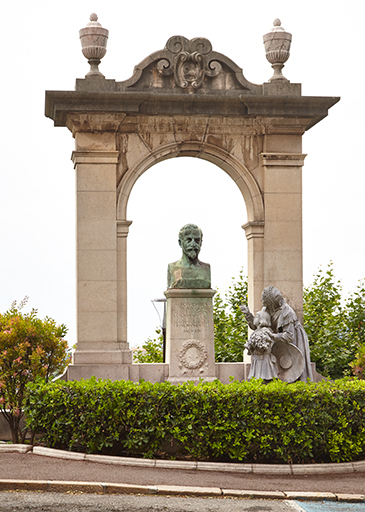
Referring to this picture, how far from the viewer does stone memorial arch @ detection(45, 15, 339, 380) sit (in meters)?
13.2

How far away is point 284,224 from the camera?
1378 cm

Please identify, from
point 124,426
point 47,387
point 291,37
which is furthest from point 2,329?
point 291,37

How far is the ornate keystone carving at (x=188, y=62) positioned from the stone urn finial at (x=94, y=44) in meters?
1.00

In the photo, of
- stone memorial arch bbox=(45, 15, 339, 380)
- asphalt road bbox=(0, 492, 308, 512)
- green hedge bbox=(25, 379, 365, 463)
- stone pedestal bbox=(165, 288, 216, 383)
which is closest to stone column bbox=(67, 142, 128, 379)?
stone memorial arch bbox=(45, 15, 339, 380)

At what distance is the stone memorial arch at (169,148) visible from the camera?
13227 millimetres

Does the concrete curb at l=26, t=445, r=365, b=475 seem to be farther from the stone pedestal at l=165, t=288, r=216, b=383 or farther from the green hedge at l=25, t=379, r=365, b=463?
the stone pedestal at l=165, t=288, r=216, b=383

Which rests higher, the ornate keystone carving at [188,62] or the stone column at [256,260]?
the ornate keystone carving at [188,62]

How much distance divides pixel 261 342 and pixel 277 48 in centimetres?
524

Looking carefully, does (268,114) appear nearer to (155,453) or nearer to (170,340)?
(170,340)

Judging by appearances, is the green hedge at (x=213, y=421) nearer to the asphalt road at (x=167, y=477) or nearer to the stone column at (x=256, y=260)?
the asphalt road at (x=167, y=477)

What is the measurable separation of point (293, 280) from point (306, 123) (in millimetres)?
2695

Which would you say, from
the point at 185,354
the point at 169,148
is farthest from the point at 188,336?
the point at 169,148

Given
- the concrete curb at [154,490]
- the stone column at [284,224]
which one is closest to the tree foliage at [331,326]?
the stone column at [284,224]

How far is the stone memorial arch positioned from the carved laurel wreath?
417 millimetres
